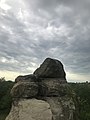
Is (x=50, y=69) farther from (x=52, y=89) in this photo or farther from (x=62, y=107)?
(x=62, y=107)

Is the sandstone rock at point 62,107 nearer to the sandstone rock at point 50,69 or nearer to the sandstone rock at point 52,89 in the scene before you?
the sandstone rock at point 52,89

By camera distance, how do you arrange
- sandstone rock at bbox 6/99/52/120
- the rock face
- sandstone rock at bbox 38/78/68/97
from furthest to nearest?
sandstone rock at bbox 38/78/68/97 < the rock face < sandstone rock at bbox 6/99/52/120

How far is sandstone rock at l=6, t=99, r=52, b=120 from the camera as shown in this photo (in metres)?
9.88

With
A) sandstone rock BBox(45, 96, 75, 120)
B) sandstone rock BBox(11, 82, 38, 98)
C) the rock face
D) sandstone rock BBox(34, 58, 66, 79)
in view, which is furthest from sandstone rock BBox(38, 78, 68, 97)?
sandstone rock BBox(34, 58, 66, 79)

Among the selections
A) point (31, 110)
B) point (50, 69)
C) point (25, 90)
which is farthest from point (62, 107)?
point (50, 69)

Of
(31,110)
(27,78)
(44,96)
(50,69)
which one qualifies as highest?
(50,69)

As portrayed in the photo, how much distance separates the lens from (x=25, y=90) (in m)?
10.4

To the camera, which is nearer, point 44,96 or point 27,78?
point 44,96

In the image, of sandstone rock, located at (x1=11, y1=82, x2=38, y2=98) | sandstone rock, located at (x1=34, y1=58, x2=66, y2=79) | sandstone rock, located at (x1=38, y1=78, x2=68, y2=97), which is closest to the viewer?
sandstone rock, located at (x1=11, y1=82, x2=38, y2=98)

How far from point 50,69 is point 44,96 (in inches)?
44.4

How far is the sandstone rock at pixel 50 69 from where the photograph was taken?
11281 millimetres

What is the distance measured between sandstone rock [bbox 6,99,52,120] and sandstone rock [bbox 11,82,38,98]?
0.83 ft

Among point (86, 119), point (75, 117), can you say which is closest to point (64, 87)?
point (75, 117)

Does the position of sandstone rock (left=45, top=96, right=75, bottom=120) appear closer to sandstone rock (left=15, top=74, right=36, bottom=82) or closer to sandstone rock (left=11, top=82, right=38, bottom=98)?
sandstone rock (left=11, top=82, right=38, bottom=98)
